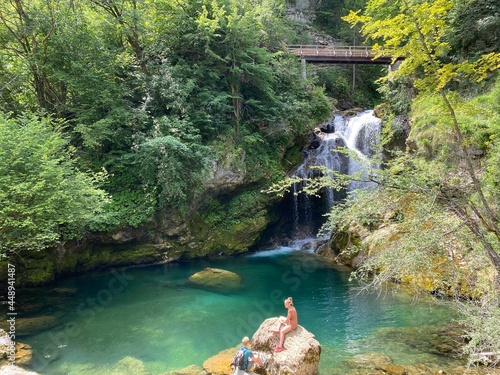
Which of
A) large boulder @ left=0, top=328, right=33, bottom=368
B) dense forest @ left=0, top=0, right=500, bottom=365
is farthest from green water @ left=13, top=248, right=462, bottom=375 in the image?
dense forest @ left=0, top=0, right=500, bottom=365

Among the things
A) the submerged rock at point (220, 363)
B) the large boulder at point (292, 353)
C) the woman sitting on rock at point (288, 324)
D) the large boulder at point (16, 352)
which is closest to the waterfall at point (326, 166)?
the submerged rock at point (220, 363)

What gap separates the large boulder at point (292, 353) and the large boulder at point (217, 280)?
5.19 meters

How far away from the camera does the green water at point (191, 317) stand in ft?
26.0

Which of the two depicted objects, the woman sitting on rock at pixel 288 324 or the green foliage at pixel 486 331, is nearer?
the green foliage at pixel 486 331

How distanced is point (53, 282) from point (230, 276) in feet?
22.5

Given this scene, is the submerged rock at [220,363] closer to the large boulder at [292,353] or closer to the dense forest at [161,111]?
the large boulder at [292,353]

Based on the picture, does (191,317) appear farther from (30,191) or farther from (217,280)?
(30,191)

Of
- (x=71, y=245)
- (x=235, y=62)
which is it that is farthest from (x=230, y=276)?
(x=235, y=62)

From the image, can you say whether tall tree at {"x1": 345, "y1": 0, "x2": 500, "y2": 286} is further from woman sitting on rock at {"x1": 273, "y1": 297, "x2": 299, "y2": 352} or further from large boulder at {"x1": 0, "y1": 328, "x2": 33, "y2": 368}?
large boulder at {"x1": 0, "y1": 328, "x2": 33, "y2": 368}

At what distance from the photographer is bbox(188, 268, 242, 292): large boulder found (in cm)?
1238

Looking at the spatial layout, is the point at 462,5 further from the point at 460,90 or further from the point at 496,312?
the point at 496,312

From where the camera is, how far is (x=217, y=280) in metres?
12.7

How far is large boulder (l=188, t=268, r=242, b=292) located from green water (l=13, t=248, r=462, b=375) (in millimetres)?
413

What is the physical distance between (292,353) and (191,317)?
14.6 feet
